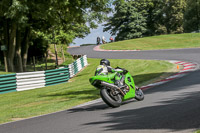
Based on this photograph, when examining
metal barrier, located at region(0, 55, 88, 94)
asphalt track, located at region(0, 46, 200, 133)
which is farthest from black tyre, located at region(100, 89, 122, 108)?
metal barrier, located at region(0, 55, 88, 94)

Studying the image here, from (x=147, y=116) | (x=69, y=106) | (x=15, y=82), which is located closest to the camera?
(x=147, y=116)

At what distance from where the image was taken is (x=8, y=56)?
25.6 metres

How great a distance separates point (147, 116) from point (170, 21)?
69.2 m

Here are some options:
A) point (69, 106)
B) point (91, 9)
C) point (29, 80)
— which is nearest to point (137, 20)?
point (91, 9)

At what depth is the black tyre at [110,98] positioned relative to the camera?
8961 mm

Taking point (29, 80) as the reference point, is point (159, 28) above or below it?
above

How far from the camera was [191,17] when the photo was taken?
69.2 meters

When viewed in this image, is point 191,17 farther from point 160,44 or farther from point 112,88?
point 112,88

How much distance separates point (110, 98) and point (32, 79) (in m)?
11.6

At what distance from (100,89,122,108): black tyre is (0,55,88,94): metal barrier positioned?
10.9 metres

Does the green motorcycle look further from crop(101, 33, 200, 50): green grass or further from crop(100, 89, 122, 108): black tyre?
crop(101, 33, 200, 50): green grass

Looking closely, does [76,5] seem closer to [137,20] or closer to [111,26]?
[137,20]

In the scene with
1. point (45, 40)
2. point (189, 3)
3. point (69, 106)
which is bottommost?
point (69, 106)

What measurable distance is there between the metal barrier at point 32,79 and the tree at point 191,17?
51.0 metres
